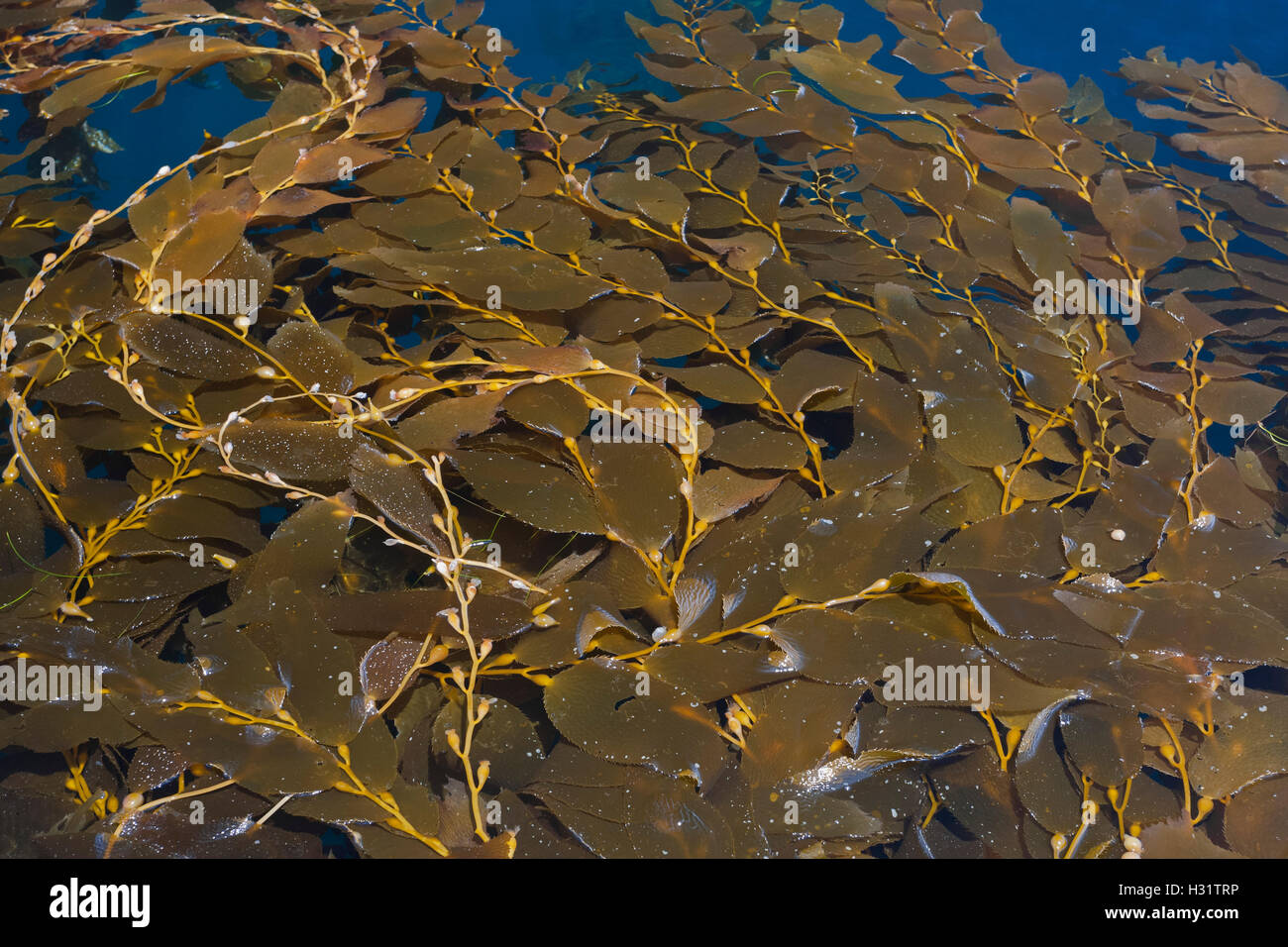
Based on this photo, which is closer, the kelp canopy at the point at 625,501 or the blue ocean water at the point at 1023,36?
the kelp canopy at the point at 625,501

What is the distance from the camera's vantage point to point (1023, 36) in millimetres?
1116

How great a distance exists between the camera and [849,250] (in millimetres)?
606

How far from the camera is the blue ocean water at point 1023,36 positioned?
93cm

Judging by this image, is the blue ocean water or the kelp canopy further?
the blue ocean water

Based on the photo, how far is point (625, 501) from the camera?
0.43 m

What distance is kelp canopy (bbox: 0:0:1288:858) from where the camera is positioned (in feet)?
1.26

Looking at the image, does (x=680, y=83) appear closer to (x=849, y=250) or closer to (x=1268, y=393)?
→ (x=849, y=250)

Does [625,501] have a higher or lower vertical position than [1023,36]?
lower

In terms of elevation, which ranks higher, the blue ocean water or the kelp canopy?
the blue ocean water

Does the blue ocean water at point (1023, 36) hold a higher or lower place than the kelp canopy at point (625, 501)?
higher

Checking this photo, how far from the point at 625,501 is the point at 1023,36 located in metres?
1.07

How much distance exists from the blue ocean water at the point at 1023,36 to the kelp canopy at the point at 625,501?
34 cm

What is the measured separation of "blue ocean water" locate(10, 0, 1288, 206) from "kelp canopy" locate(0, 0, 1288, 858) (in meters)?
0.34

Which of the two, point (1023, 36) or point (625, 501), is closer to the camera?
point (625, 501)
